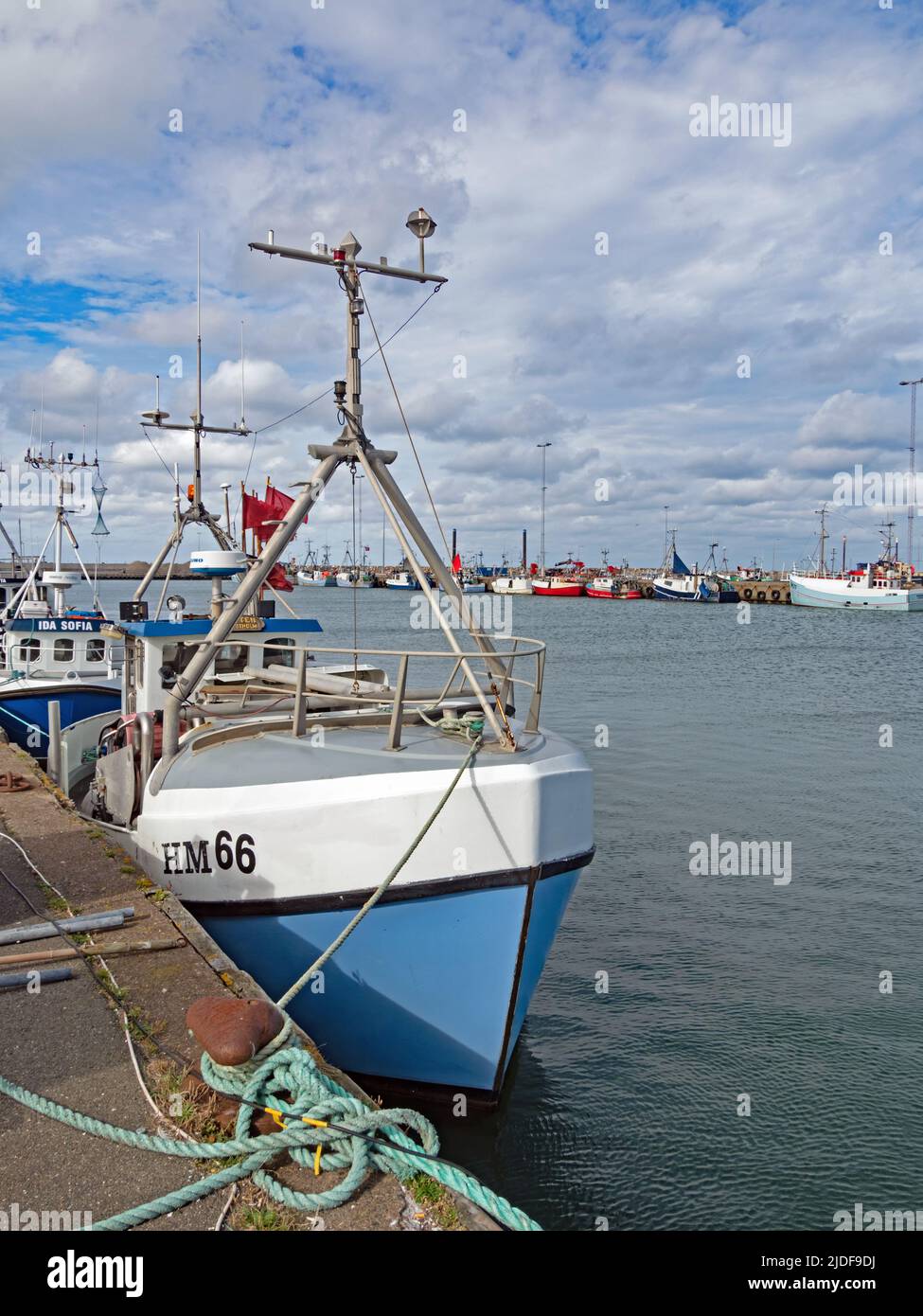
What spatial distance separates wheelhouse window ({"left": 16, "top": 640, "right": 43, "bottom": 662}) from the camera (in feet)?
67.6

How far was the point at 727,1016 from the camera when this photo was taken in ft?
31.7

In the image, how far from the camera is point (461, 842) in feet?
20.9

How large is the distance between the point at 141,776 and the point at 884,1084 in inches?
302

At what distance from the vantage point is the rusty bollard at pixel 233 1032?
472 cm

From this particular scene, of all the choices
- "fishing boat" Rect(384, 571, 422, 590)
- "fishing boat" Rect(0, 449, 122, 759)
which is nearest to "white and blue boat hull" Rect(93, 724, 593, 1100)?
"fishing boat" Rect(0, 449, 122, 759)

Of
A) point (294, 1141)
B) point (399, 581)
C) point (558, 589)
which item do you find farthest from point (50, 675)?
point (399, 581)

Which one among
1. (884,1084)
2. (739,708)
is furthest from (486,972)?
(739,708)

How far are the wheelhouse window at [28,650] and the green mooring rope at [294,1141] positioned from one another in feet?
57.0

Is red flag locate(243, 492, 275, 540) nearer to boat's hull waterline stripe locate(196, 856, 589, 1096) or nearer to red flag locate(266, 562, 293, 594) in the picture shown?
red flag locate(266, 562, 293, 594)

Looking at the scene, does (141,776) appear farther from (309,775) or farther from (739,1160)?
(739,1160)

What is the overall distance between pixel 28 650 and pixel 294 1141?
18.7 m

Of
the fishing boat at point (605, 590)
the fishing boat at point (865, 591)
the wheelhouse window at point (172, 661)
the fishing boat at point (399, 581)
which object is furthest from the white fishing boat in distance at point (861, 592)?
the wheelhouse window at point (172, 661)

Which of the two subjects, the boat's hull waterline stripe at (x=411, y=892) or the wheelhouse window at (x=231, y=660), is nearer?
the boat's hull waterline stripe at (x=411, y=892)

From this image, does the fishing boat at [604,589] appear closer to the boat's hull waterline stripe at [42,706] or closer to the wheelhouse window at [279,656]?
the boat's hull waterline stripe at [42,706]
